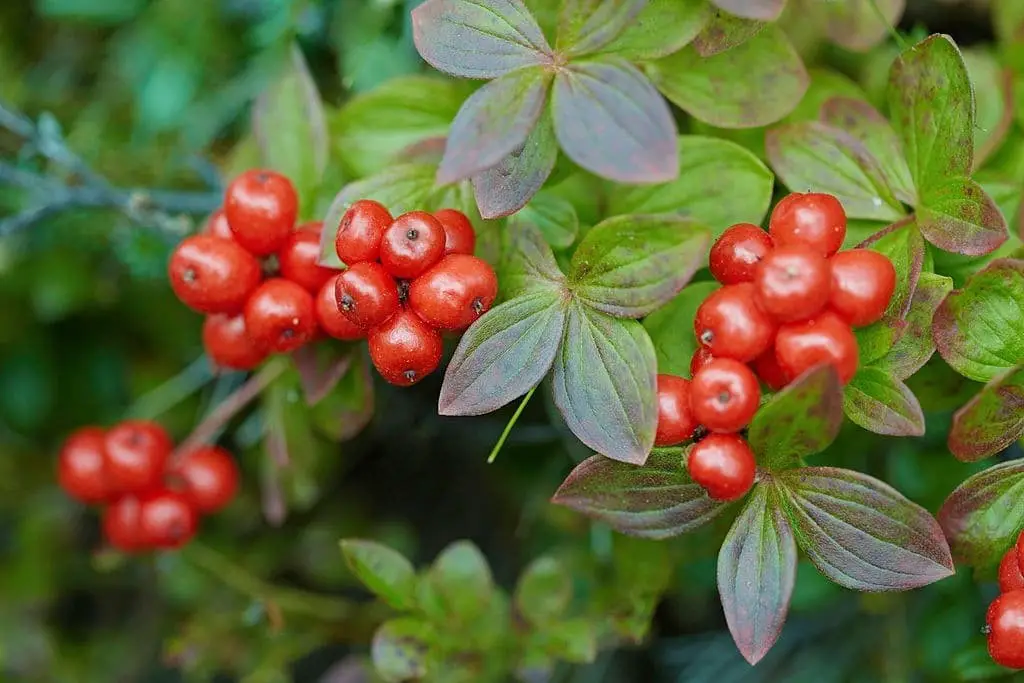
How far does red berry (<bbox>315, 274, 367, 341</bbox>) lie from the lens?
1402 millimetres

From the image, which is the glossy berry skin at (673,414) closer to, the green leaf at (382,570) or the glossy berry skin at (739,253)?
the glossy berry skin at (739,253)

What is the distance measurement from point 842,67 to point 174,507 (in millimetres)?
1667

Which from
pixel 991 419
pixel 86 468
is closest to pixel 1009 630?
pixel 991 419

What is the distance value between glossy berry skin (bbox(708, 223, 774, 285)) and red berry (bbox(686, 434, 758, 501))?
0.69 ft

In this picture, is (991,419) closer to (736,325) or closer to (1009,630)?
(1009,630)

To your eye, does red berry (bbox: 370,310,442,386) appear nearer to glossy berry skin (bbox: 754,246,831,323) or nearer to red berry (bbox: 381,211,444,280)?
red berry (bbox: 381,211,444,280)

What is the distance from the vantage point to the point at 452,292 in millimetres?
1219

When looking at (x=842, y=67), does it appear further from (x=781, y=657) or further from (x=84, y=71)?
(x=84, y=71)

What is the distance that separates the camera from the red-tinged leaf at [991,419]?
1.20 meters

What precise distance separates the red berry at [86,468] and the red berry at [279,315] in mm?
817

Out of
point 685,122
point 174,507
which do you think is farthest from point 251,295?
point 685,122

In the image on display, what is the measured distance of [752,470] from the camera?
3.78ft

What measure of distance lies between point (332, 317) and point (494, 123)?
437 mm

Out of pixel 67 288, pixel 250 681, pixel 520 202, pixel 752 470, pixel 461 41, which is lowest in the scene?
pixel 250 681
